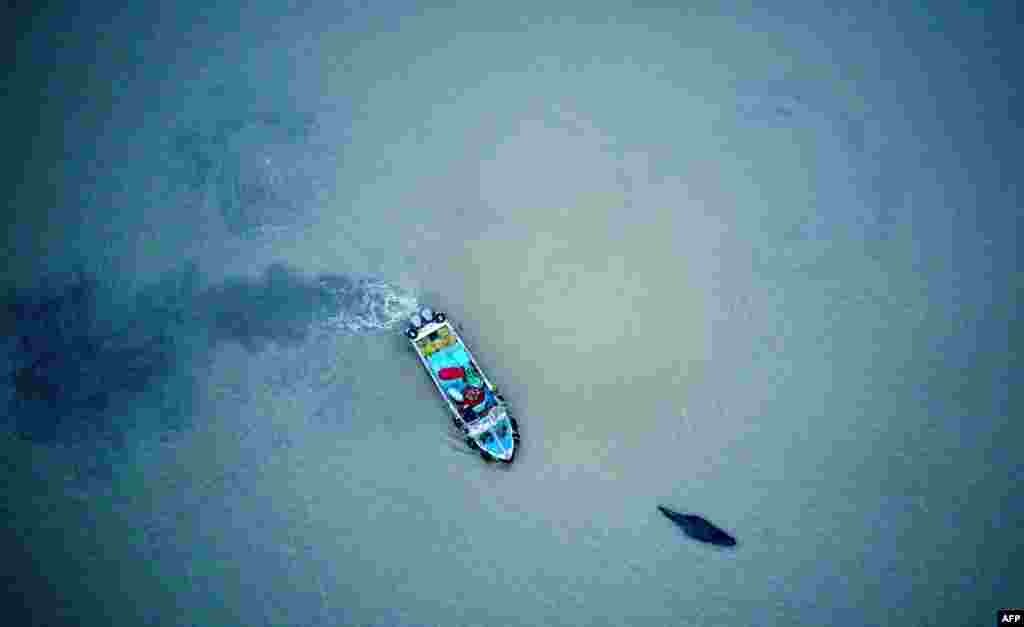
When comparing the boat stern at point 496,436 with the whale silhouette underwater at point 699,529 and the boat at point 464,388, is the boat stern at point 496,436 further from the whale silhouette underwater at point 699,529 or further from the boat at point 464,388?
the whale silhouette underwater at point 699,529

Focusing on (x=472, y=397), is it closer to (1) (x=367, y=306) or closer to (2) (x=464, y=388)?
(2) (x=464, y=388)

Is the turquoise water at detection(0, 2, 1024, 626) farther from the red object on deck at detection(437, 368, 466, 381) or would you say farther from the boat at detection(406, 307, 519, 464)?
the red object on deck at detection(437, 368, 466, 381)

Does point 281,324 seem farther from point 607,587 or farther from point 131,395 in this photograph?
point 607,587

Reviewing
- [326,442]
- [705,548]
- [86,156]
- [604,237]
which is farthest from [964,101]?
[86,156]

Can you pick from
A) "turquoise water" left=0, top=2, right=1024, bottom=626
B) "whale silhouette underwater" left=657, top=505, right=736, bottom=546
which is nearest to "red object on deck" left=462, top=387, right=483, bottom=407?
"turquoise water" left=0, top=2, right=1024, bottom=626

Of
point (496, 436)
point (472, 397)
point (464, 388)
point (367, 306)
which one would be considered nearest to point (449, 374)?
point (464, 388)

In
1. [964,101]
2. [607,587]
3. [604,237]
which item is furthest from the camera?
[964,101]

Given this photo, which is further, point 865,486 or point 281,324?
point 281,324

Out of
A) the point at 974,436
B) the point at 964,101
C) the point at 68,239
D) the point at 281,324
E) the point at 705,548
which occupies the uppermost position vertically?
the point at 68,239
